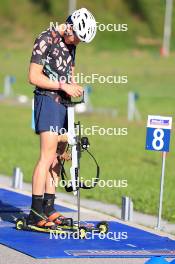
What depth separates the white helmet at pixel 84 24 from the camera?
407 inches

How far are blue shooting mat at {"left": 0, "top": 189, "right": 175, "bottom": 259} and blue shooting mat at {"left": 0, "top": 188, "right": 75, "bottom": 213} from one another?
3.60 feet

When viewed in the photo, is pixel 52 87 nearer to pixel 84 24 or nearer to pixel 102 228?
pixel 84 24

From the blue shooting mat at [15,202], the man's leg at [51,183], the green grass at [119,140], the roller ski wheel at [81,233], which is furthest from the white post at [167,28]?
the roller ski wheel at [81,233]

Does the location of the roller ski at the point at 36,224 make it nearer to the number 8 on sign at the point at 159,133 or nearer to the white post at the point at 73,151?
the white post at the point at 73,151

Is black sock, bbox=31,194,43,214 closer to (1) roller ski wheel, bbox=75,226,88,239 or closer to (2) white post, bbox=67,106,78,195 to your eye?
(2) white post, bbox=67,106,78,195

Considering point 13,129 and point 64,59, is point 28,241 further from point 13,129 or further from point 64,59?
point 13,129

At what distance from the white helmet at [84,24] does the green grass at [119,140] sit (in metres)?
3.08

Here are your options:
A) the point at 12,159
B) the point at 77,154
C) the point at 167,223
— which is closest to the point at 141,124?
the point at 12,159

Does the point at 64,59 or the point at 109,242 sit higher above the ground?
the point at 64,59

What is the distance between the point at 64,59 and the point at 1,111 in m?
23.1

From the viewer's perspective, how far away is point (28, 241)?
9852 mm

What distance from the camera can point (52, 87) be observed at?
1032 cm

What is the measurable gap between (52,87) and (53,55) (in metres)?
0.35

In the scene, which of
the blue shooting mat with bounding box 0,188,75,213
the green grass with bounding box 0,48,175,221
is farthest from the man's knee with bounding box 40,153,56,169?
the green grass with bounding box 0,48,175,221
